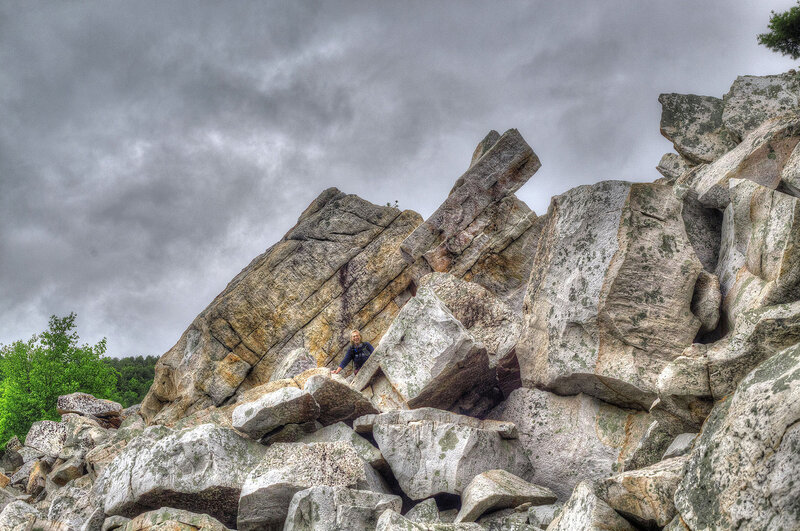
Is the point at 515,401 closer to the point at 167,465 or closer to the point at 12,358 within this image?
the point at 167,465

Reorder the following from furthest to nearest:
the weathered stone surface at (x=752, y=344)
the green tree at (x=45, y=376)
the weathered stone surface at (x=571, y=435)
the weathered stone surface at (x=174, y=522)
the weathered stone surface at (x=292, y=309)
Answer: the green tree at (x=45, y=376)
the weathered stone surface at (x=292, y=309)
the weathered stone surface at (x=571, y=435)
the weathered stone surface at (x=174, y=522)
the weathered stone surface at (x=752, y=344)

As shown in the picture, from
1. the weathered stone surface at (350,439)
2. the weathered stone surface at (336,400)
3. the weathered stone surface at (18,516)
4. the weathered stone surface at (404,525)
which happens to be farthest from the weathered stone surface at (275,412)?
the weathered stone surface at (18,516)

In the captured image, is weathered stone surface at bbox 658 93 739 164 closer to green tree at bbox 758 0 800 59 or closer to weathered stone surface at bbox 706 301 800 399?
green tree at bbox 758 0 800 59

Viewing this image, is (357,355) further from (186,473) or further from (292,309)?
(292,309)

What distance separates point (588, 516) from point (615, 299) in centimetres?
734

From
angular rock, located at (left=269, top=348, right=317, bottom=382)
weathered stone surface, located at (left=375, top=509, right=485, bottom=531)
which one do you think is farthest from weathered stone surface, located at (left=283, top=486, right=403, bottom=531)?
angular rock, located at (left=269, top=348, right=317, bottom=382)

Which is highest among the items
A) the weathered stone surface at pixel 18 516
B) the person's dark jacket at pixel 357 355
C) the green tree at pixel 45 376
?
the green tree at pixel 45 376

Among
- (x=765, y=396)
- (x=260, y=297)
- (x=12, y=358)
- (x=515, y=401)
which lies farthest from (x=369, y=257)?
(x=12, y=358)

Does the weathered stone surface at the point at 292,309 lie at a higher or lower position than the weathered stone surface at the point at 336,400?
higher

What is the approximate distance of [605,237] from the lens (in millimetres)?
16531

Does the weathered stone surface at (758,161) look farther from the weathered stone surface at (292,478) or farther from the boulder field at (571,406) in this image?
the weathered stone surface at (292,478)

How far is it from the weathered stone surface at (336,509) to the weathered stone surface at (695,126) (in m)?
20.1

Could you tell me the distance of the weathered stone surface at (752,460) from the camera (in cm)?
713

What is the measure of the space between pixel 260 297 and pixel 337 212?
6323 millimetres
